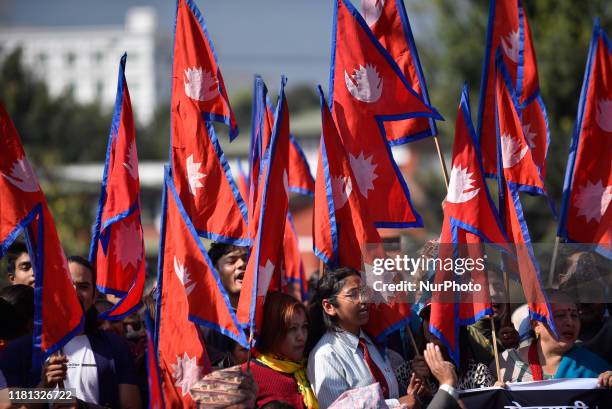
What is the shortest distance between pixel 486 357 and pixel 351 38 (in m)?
2.15

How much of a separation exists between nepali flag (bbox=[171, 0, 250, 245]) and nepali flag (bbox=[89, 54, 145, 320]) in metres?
0.31

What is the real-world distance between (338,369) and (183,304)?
889 mm

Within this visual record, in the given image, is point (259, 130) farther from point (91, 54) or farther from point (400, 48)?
point (91, 54)

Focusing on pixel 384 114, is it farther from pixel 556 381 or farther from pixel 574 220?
pixel 556 381

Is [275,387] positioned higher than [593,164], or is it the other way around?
[593,164]

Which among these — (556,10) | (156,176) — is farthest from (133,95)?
(556,10)

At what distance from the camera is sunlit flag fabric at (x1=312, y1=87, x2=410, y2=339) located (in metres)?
6.00

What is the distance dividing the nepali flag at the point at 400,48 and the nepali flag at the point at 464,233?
850 mm

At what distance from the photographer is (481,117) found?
272 inches

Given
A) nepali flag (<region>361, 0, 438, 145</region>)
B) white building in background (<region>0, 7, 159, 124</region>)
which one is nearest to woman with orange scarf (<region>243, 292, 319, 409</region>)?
nepali flag (<region>361, 0, 438, 145</region>)

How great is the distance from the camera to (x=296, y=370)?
5289 millimetres

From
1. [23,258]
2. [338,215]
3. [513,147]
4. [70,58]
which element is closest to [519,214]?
[513,147]

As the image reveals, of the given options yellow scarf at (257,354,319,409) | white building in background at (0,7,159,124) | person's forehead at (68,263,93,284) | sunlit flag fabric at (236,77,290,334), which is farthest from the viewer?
white building in background at (0,7,159,124)

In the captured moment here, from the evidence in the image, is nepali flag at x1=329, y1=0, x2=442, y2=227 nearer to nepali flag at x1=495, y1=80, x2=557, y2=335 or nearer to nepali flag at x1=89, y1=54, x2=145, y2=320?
nepali flag at x1=495, y1=80, x2=557, y2=335
